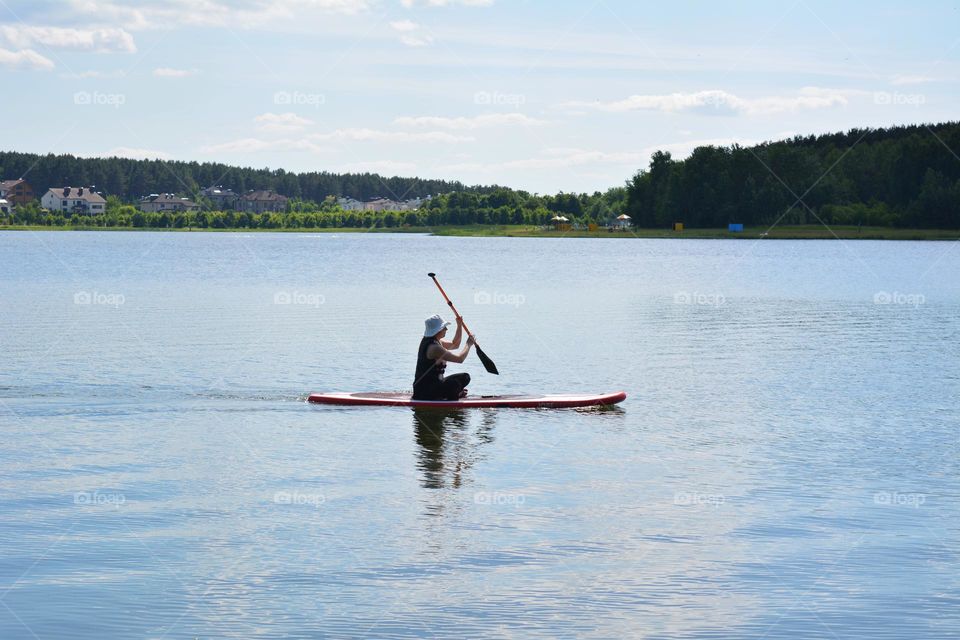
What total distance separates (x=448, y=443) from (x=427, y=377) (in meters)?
3.01

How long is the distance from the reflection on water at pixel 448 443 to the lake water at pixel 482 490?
0.08 metres

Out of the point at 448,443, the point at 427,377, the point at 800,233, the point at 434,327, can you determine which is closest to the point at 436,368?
the point at 427,377

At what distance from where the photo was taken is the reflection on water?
52.0 ft

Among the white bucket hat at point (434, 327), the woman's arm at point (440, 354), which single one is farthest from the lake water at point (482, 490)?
the white bucket hat at point (434, 327)

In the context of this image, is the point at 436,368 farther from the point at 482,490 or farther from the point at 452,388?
the point at 482,490

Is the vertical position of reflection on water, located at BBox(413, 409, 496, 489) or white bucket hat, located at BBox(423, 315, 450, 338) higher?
white bucket hat, located at BBox(423, 315, 450, 338)

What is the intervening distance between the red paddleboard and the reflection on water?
171mm

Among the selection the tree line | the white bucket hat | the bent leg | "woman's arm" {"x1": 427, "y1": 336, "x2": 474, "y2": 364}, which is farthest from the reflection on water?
the tree line

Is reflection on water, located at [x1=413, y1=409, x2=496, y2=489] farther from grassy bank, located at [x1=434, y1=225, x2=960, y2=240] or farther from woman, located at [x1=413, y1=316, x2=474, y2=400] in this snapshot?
grassy bank, located at [x1=434, y1=225, x2=960, y2=240]

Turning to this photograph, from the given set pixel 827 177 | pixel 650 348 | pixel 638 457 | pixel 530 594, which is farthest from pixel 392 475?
pixel 827 177

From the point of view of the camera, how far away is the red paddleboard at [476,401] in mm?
21141

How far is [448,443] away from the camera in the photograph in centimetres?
1827

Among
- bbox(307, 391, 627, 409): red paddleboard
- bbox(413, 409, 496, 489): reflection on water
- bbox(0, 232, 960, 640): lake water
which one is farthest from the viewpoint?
bbox(307, 391, 627, 409): red paddleboard

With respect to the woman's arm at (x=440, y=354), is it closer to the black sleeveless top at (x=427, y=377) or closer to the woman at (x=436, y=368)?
the woman at (x=436, y=368)
